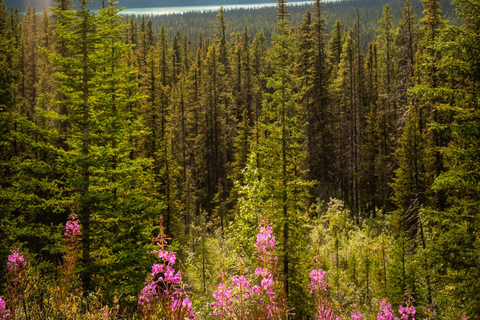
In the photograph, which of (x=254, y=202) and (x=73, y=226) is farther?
(x=254, y=202)

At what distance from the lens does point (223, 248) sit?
28438 millimetres

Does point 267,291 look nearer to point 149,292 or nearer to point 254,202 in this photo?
point 149,292

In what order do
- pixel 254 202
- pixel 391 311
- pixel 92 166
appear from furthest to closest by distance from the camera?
pixel 254 202 < pixel 92 166 < pixel 391 311

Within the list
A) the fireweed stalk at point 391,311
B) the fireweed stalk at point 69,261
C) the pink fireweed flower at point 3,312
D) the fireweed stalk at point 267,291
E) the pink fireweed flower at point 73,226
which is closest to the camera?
the fireweed stalk at point 267,291

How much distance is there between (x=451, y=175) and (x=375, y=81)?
4220cm

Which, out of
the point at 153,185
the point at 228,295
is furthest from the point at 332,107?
the point at 228,295

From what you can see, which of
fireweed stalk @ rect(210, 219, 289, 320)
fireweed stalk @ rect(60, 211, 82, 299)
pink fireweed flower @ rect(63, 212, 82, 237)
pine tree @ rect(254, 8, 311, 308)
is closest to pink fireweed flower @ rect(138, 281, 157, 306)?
fireweed stalk @ rect(210, 219, 289, 320)

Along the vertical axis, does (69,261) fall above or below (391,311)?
above

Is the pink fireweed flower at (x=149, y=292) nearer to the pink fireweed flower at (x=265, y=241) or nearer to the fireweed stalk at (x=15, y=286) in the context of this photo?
the pink fireweed flower at (x=265, y=241)

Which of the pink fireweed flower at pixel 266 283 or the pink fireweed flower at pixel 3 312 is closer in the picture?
the pink fireweed flower at pixel 266 283

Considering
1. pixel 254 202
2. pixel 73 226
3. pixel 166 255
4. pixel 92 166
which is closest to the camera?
pixel 166 255

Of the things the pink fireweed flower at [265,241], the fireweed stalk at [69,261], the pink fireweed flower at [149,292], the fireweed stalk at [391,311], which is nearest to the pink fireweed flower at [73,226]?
the fireweed stalk at [69,261]

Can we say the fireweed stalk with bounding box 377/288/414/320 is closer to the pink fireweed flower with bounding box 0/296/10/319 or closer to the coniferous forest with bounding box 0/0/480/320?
the coniferous forest with bounding box 0/0/480/320

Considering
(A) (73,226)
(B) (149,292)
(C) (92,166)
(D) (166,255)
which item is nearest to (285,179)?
(C) (92,166)
